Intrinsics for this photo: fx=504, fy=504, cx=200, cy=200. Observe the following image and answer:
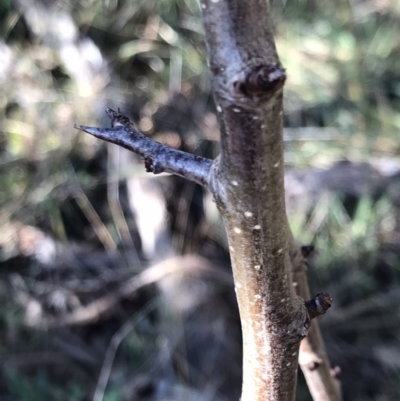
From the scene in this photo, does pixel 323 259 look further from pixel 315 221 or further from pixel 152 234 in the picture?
pixel 152 234

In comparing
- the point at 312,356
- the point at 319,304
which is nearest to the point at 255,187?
the point at 319,304

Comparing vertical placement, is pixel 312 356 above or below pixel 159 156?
below

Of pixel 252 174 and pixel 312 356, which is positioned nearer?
pixel 252 174

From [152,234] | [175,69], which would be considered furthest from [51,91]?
[152,234]

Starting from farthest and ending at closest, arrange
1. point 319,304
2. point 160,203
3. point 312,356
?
point 160,203 → point 312,356 → point 319,304

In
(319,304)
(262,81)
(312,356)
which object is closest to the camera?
(262,81)

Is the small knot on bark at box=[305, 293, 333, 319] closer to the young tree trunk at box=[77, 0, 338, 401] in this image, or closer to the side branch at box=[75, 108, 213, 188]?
the young tree trunk at box=[77, 0, 338, 401]

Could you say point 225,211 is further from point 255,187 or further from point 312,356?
point 312,356

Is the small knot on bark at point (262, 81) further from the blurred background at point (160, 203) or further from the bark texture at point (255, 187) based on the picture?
the blurred background at point (160, 203)
